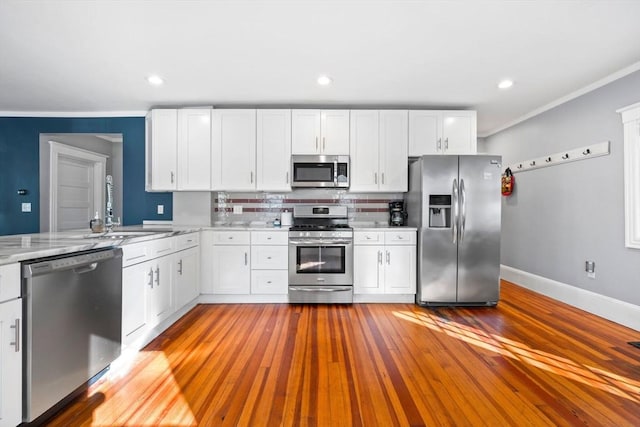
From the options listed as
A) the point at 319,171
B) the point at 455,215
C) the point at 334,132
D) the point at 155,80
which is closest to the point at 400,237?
the point at 455,215

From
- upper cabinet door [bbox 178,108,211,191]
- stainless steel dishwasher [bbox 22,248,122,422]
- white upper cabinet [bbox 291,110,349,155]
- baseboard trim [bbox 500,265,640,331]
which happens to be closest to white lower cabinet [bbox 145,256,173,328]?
stainless steel dishwasher [bbox 22,248,122,422]

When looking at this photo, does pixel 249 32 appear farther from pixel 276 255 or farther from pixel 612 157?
pixel 612 157

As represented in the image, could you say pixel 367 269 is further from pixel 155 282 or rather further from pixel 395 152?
pixel 155 282

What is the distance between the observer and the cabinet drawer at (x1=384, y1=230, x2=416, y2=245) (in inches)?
140

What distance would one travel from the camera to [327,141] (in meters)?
3.79

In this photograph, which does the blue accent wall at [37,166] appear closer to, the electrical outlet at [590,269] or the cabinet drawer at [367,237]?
the cabinet drawer at [367,237]

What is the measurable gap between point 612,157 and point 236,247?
13.7 ft

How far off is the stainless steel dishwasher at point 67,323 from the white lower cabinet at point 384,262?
7.93ft

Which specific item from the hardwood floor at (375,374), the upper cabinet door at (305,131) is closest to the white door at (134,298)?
the hardwood floor at (375,374)

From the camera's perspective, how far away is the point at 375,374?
6.71 ft

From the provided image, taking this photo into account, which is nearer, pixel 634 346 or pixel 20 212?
pixel 634 346

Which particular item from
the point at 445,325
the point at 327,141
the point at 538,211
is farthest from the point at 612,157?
the point at 327,141

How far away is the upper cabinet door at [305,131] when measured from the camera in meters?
3.77

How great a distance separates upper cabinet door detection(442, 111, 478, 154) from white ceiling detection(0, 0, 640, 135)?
18 centimetres
